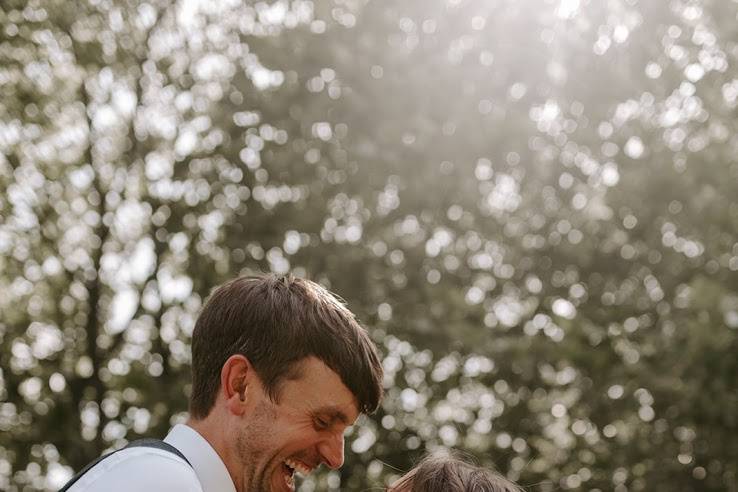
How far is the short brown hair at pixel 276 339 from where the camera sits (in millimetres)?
3705

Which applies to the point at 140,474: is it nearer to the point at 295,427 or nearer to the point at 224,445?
the point at 224,445

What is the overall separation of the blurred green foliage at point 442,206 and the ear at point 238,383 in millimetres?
9393

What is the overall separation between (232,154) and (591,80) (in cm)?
437

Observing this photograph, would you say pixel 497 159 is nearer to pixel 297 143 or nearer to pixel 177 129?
pixel 297 143

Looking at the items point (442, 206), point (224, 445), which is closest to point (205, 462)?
point (224, 445)

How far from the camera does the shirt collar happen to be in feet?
11.5

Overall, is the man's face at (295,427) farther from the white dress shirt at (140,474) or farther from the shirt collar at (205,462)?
the white dress shirt at (140,474)

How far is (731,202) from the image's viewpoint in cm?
1322

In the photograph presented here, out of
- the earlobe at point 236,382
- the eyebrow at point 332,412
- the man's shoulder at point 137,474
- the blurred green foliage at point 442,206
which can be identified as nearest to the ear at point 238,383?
the earlobe at point 236,382

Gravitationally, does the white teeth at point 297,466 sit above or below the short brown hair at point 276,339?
below

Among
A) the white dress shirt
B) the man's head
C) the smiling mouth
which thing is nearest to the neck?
the man's head

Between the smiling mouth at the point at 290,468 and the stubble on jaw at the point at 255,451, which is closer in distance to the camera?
the stubble on jaw at the point at 255,451

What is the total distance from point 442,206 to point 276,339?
10.6 meters

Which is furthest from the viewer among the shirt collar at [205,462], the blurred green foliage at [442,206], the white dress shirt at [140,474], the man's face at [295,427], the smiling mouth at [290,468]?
the blurred green foliage at [442,206]
